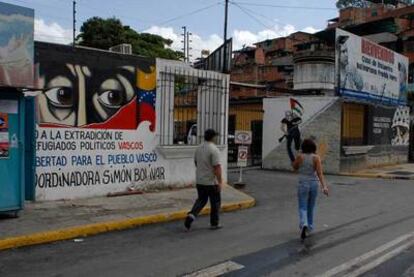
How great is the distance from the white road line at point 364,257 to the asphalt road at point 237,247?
11 centimetres

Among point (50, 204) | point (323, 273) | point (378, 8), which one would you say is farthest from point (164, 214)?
point (378, 8)

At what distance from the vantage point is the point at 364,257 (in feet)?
24.7

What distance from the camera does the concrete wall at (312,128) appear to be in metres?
22.1

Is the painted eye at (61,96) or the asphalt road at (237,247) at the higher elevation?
the painted eye at (61,96)

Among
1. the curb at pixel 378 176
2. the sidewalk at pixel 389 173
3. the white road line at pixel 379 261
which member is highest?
the white road line at pixel 379 261

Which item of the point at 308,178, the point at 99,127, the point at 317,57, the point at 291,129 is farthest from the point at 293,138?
the point at 308,178

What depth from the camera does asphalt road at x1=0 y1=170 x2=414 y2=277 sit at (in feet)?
22.5

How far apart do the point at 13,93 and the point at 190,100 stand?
7.23 metres

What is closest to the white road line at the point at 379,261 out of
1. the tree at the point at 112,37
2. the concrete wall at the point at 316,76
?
the concrete wall at the point at 316,76

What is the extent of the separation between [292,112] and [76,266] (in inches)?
677

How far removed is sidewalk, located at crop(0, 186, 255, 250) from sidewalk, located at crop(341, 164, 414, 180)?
9.76 meters

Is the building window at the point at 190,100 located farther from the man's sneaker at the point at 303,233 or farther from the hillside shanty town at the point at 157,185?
the man's sneaker at the point at 303,233

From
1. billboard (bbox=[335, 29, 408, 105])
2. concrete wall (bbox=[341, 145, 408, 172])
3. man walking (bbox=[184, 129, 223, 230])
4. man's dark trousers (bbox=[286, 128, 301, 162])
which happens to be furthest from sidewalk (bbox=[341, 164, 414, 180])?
man walking (bbox=[184, 129, 223, 230])

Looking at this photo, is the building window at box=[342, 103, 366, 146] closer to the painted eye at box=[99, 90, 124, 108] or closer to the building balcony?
the building balcony
